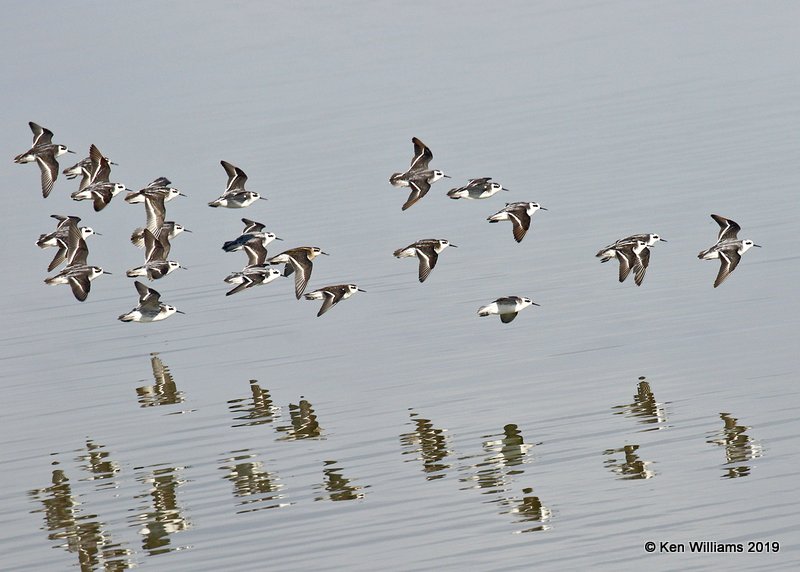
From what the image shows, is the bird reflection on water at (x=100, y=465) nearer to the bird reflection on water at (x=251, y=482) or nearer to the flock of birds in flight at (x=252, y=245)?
the bird reflection on water at (x=251, y=482)

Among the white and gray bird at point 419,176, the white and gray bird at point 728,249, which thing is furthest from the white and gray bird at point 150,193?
the white and gray bird at point 728,249

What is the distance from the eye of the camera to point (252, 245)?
103 ft

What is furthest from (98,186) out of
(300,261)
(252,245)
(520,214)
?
(520,214)

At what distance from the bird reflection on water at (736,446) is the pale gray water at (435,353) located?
5 centimetres

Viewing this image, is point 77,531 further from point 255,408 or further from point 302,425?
point 255,408

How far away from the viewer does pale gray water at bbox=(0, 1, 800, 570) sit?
19422 mm

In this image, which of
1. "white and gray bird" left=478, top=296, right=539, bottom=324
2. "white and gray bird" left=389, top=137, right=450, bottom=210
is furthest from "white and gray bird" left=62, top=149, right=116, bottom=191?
"white and gray bird" left=478, top=296, right=539, bottom=324

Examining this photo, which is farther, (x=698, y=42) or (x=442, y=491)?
(x=698, y=42)

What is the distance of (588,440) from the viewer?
869 inches

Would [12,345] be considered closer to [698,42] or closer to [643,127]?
[643,127]

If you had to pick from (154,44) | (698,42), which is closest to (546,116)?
(698,42)

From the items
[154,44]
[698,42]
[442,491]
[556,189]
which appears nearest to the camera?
[442,491]

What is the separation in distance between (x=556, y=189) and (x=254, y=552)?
999 inches

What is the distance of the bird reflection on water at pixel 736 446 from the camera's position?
20.2 metres
